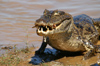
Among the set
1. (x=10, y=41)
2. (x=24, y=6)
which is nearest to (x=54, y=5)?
(x=24, y=6)

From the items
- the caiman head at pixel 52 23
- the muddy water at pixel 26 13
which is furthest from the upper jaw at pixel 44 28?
the muddy water at pixel 26 13

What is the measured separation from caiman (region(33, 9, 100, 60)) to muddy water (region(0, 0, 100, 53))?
1771 millimetres

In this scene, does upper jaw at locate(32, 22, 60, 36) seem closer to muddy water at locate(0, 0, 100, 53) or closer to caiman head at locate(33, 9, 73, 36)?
caiman head at locate(33, 9, 73, 36)

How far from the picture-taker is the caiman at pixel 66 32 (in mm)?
4088

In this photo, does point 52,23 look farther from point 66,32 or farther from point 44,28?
point 66,32

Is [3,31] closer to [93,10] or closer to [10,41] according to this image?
[10,41]

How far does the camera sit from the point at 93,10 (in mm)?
10594

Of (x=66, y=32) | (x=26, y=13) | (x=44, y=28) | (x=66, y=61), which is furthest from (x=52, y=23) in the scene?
(x=26, y=13)

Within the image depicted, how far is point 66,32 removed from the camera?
4719 millimetres

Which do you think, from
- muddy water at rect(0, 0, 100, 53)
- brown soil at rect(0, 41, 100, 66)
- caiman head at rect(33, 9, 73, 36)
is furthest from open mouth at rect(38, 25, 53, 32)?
muddy water at rect(0, 0, 100, 53)

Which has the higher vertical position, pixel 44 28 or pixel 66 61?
pixel 44 28

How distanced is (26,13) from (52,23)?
22.9 feet

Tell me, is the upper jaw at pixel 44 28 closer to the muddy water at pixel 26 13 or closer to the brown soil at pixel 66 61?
the brown soil at pixel 66 61

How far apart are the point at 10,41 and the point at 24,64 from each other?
228 centimetres
